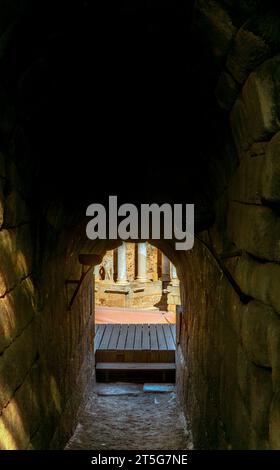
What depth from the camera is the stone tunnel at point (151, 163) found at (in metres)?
1.81

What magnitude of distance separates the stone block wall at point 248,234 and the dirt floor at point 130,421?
82.6 inches

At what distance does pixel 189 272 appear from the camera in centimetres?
514

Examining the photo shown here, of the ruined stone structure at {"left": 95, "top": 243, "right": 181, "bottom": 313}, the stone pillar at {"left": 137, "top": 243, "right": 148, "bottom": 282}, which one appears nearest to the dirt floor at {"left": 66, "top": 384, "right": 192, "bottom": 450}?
the ruined stone structure at {"left": 95, "top": 243, "right": 181, "bottom": 313}

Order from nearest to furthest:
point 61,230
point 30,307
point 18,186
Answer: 1. point 18,186
2. point 30,307
3. point 61,230

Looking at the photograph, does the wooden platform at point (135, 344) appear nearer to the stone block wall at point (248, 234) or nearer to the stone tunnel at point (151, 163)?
the stone tunnel at point (151, 163)

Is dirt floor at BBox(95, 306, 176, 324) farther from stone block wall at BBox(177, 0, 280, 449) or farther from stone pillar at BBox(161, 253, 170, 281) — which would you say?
stone block wall at BBox(177, 0, 280, 449)

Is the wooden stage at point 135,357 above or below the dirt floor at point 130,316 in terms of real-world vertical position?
above

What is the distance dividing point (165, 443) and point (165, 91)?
4074 millimetres

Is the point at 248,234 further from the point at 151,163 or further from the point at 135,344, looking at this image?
the point at 135,344

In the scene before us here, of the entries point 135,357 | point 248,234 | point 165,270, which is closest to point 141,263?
point 165,270

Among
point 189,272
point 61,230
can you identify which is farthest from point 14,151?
point 189,272

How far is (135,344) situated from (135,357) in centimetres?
37

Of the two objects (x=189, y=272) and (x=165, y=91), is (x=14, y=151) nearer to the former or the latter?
(x=165, y=91)

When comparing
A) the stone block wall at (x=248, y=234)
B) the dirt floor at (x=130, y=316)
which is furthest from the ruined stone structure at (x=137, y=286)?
the stone block wall at (x=248, y=234)
